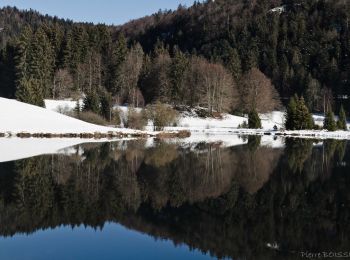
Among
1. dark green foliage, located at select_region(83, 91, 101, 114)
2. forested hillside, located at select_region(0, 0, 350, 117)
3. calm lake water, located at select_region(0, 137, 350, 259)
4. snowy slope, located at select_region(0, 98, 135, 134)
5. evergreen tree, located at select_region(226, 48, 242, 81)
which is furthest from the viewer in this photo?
evergreen tree, located at select_region(226, 48, 242, 81)

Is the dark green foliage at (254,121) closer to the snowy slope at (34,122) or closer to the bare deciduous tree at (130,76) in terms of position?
the bare deciduous tree at (130,76)

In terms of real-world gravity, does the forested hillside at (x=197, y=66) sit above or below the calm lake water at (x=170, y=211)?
above

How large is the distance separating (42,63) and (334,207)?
271 feet

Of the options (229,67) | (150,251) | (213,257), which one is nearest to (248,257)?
(213,257)

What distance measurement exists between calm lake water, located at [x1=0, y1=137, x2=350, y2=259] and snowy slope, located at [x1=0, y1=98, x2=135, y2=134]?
2824 centimetres

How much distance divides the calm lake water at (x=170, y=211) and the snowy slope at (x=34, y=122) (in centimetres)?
2824

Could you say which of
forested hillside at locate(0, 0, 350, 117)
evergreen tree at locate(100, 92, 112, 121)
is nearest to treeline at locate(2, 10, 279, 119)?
forested hillside at locate(0, 0, 350, 117)

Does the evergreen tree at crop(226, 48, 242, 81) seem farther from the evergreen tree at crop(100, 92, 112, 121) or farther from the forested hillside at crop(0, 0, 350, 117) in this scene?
the evergreen tree at crop(100, 92, 112, 121)

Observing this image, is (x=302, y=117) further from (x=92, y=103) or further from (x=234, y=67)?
(x=234, y=67)

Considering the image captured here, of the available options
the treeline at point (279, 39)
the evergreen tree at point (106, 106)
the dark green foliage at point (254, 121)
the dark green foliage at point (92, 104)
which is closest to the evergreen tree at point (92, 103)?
the dark green foliage at point (92, 104)

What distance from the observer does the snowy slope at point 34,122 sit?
51156mm

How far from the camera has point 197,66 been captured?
97688 mm

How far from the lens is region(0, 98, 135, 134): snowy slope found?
51.2 meters

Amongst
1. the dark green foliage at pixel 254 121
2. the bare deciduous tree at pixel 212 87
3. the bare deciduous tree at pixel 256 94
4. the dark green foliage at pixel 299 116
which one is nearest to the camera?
the dark green foliage at pixel 299 116
